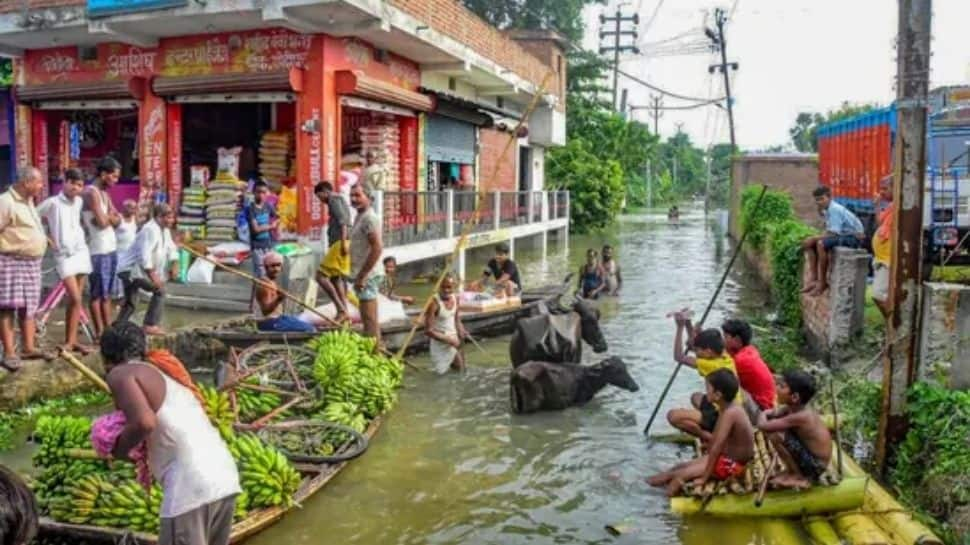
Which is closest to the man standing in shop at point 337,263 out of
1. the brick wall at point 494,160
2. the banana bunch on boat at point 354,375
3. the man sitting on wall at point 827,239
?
the banana bunch on boat at point 354,375

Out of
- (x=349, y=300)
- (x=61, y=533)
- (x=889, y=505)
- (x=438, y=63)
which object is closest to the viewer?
(x=61, y=533)

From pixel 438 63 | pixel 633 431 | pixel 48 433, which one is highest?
A: pixel 438 63

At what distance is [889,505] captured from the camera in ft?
19.6

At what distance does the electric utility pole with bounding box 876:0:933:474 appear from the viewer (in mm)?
6496

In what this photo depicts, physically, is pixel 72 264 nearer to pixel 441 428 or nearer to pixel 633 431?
pixel 441 428

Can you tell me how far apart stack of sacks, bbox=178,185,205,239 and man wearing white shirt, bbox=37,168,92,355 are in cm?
589

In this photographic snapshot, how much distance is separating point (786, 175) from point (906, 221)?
25556mm

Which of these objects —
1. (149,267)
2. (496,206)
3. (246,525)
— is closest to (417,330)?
(149,267)

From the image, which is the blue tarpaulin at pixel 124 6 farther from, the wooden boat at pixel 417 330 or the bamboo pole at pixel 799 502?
the bamboo pole at pixel 799 502

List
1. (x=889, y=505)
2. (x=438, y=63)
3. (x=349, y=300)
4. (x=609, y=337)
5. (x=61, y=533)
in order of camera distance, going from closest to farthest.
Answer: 1. (x=61, y=533)
2. (x=889, y=505)
3. (x=349, y=300)
4. (x=609, y=337)
5. (x=438, y=63)

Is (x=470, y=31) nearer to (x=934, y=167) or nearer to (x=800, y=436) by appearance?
(x=934, y=167)

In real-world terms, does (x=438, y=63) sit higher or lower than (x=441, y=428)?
higher

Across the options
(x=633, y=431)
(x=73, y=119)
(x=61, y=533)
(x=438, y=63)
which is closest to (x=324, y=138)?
(x=438, y=63)

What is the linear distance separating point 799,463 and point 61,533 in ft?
15.5
